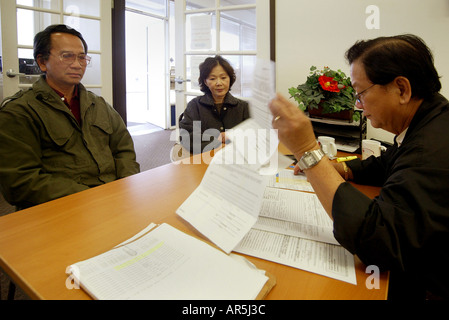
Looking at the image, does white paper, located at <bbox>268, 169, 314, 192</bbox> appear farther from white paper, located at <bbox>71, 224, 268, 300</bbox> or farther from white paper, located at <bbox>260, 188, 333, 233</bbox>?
white paper, located at <bbox>71, 224, 268, 300</bbox>

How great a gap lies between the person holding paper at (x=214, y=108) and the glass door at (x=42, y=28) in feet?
3.90

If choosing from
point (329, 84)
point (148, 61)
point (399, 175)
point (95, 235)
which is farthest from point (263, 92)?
point (148, 61)

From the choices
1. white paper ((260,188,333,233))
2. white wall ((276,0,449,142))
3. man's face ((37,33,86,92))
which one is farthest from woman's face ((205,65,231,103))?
white paper ((260,188,333,233))

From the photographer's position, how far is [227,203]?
731mm

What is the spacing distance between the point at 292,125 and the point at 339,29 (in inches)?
78.6

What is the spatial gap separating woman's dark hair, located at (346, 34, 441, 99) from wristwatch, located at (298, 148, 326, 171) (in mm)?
328

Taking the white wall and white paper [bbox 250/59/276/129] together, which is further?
the white wall

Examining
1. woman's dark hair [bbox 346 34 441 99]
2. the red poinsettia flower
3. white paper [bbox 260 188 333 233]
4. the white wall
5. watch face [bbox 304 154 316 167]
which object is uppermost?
the white wall

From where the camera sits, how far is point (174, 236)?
2.48 feet

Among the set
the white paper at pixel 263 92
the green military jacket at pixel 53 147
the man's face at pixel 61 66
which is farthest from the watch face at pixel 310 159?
the man's face at pixel 61 66

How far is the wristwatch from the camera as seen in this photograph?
29.2 inches

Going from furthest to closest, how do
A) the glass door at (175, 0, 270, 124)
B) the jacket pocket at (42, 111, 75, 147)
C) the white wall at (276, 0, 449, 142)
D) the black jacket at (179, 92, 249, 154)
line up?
1. the glass door at (175, 0, 270, 124)
2. the black jacket at (179, 92, 249, 154)
3. the white wall at (276, 0, 449, 142)
4. the jacket pocket at (42, 111, 75, 147)
